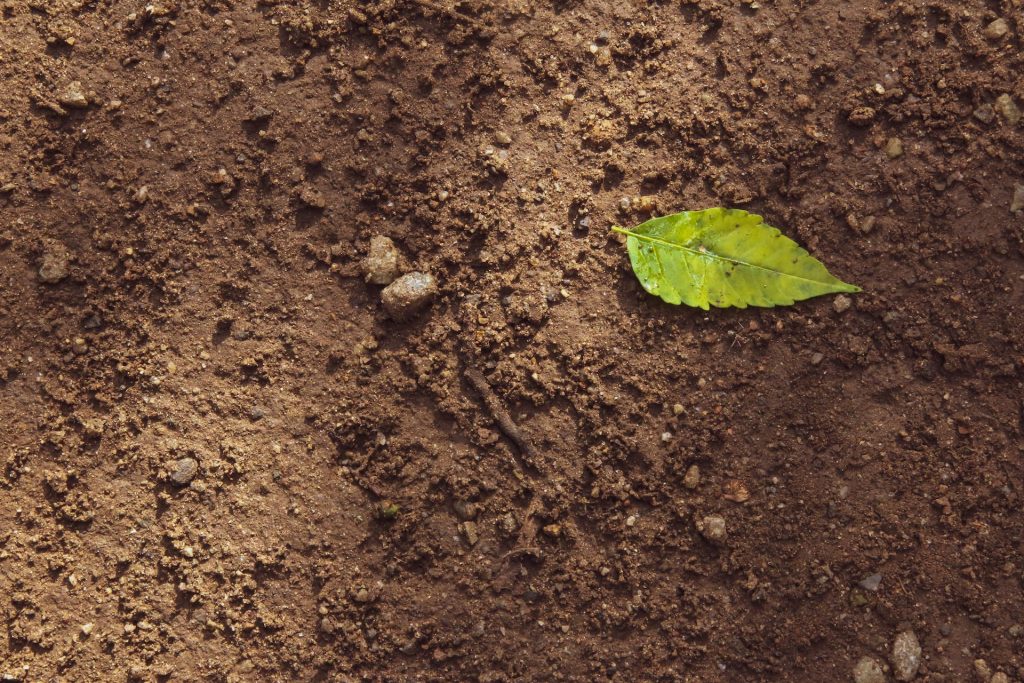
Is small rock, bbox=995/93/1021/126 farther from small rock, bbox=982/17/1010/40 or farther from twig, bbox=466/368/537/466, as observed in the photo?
twig, bbox=466/368/537/466

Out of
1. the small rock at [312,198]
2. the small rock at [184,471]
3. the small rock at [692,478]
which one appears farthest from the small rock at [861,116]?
the small rock at [184,471]

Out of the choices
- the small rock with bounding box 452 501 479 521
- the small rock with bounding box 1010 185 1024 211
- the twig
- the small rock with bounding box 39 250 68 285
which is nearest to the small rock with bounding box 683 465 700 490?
the twig

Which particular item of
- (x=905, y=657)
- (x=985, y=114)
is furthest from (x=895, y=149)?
(x=905, y=657)

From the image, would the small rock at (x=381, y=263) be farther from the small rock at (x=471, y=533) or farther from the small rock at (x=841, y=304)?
the small rock at (x=841, y=304)

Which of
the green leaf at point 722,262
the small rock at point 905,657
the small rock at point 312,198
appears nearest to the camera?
the small rock at point 905,657

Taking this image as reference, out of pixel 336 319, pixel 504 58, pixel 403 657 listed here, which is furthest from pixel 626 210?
pixel 403 657

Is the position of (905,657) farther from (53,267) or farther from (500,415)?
(53,267)

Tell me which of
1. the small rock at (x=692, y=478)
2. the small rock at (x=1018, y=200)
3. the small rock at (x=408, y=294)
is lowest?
the small rock at (x=692, y=478)

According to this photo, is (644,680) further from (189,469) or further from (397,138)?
(397,138)
